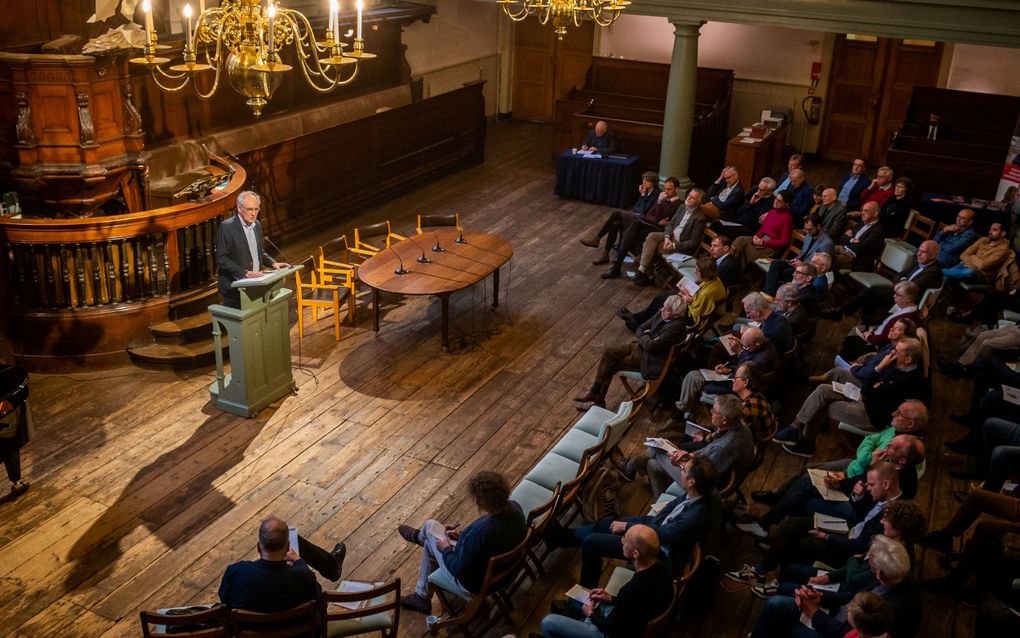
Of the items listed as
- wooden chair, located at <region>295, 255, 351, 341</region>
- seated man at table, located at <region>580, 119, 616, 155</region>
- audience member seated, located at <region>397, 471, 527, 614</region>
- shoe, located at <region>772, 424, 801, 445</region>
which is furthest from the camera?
seated man at table, located at <region>580, 119, 616, 155</region>

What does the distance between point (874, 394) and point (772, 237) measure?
3.41 meters

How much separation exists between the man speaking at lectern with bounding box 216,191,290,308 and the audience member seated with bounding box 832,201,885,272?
528 cm

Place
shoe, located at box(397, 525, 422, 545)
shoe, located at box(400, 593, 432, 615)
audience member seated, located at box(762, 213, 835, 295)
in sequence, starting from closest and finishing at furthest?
1. shoe, located at box(400, 593, 432, 615)
2. shoe, located at box(397, 525, 422, 545)
3. audience member seated, located at box(762, 213, 835, 295)

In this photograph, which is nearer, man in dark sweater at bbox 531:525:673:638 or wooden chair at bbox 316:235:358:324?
man in dark sweater at bbox 531:525:673:638

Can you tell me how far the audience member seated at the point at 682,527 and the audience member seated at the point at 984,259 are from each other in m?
5.18

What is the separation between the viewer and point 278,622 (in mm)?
4523

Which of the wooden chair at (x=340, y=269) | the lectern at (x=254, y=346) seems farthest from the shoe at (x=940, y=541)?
the wooden chair at (x=340, y=269)

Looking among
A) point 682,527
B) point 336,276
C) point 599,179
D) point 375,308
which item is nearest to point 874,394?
point 682,527

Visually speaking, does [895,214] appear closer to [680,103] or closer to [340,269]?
[680,103]

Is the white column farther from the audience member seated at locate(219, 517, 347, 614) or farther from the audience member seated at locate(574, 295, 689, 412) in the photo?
the audience member seated at locate(219, 517, 347, 614)

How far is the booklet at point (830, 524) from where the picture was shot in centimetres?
552

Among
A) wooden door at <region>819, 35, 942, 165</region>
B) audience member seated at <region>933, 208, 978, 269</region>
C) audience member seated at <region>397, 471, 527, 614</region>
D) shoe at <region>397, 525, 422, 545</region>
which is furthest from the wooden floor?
wooden door at <region>819, 35, 942, 165</region>

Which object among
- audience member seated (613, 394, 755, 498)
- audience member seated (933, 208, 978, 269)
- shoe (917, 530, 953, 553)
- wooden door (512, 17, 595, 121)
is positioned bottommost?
→ shoe (917, 530, 953, 553)

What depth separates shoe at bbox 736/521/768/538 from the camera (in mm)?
6211
